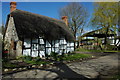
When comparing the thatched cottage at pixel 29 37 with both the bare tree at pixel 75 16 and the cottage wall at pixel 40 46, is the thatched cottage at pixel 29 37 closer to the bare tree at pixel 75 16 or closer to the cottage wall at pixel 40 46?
the cottage wall at pixel 40 46

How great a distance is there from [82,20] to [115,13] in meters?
10.3

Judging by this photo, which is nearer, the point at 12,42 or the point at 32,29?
the point at 12,42

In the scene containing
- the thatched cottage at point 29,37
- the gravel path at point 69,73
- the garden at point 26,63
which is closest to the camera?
the gravel path at point 69,73

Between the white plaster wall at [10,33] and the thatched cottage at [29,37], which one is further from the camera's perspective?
the white plaster wall at [10,33]

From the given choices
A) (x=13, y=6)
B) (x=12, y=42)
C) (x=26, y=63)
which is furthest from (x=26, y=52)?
(x=13, y=6)

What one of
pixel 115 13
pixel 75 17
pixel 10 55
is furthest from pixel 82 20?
pixel 10 55

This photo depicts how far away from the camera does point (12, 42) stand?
443 inches

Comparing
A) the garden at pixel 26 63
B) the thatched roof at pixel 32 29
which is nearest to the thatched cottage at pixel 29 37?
the thatched roof at pixel 32 29

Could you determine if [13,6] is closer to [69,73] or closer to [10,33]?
[10,33]

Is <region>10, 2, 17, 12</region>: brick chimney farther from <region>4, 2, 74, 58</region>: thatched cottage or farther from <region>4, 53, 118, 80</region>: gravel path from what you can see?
<region>4, 53, 118, 80</region>: gravel path

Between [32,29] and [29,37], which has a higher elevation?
[32,29]

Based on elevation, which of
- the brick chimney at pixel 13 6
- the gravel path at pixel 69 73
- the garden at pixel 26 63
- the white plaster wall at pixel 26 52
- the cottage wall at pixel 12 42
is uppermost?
the brick chimney at pixel 13 6

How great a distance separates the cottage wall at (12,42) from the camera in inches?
399

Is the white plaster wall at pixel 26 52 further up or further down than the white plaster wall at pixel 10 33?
further down
